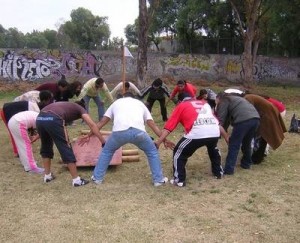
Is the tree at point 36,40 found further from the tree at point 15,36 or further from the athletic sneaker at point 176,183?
the athletic sneaker at point 176,183

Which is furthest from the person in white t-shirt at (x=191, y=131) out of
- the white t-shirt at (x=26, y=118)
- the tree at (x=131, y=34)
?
the tree at (x=131, y=34)

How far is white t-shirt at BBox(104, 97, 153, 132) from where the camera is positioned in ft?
19.3

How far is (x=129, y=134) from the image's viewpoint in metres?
5.86

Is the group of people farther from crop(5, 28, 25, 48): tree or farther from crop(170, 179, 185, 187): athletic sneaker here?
crop(5, 28, 25, 48): tree

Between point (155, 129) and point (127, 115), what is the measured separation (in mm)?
524

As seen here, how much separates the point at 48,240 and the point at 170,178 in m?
2.68

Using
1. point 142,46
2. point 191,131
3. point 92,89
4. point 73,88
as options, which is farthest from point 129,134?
point 142,46

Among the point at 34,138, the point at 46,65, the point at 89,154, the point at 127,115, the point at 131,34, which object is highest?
the point at 131,34

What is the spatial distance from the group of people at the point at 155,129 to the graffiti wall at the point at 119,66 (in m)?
13.3

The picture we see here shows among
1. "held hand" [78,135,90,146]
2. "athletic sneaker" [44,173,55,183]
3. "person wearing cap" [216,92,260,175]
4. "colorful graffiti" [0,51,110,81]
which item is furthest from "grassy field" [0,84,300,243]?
"colorful graffiti" [0,51,110,81]

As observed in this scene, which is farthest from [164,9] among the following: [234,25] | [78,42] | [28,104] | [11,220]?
[11,220]

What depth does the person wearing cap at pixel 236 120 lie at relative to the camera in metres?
6.69

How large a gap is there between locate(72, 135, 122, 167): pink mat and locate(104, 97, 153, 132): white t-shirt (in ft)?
3.98

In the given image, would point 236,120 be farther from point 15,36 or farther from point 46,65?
point 15,36
